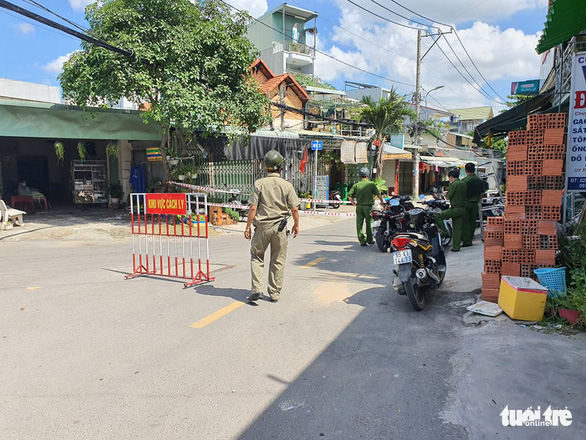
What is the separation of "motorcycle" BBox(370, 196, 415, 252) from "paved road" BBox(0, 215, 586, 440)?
2.41 m

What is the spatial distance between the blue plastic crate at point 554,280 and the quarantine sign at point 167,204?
4879 mm

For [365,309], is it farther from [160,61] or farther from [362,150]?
[362,150]

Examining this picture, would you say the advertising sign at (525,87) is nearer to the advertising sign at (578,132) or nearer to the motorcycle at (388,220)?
the motorcycle at (388,220)

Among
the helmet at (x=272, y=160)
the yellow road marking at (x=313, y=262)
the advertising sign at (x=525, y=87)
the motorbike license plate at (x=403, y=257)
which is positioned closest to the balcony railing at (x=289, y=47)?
the advertising sign at (x=525, y=87)

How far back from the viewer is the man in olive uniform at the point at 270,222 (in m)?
5.50

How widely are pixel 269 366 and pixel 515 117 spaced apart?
742 cm

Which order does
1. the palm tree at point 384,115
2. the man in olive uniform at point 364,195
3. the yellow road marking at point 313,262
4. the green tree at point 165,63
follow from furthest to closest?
1. the palm tree at point 384,115
2. the green tree at point 165,63
3. the man in olive uniform at point 364,195
4. the yellow road marking at point 313,262

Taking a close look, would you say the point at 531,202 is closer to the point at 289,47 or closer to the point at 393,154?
the point at 393,154

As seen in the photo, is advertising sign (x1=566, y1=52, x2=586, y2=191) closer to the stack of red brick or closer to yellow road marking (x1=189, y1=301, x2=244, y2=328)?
the stack of red brick

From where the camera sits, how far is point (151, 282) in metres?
6.77

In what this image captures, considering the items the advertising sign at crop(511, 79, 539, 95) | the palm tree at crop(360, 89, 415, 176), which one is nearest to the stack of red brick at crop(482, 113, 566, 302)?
the advertising sign at crop(511, 79, 539, 95)

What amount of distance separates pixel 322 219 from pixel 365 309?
11.3 m

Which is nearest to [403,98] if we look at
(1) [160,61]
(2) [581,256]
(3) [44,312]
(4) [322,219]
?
(4) [322,219]

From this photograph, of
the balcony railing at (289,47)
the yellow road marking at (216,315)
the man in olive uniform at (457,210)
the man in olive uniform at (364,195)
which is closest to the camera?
the yellow road marking at (216,315)
